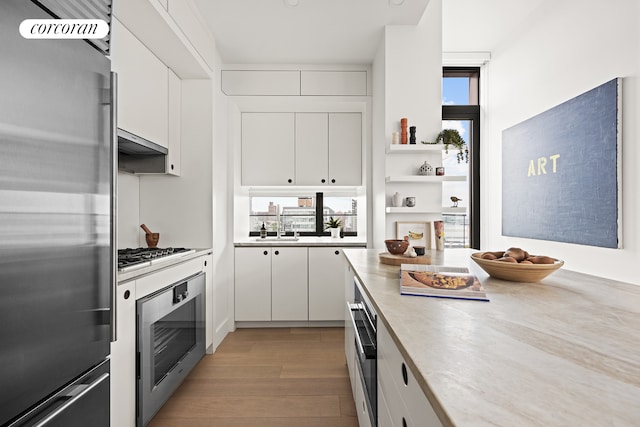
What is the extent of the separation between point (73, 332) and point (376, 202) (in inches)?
92.8

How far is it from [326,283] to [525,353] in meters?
2.65

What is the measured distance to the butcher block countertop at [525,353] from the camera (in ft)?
1.39

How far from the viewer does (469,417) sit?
0.41 meters

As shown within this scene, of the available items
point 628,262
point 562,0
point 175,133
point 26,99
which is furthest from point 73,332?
point 562,0

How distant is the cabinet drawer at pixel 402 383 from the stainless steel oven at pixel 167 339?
4.06 feet

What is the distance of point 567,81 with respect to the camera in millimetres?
2545

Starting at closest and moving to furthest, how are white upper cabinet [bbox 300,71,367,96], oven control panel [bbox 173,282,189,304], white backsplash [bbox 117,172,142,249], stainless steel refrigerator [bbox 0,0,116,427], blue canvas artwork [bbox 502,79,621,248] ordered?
stainless steel refrigerator [bbox 0,0,116,427]
oven control panel [bbox 173,282,189,304]
blue canvas artwork [bbox 502,79,621,248]
white backsplash [bbox 117,172,142,249]
white upper cabinet [bbox 300,71,367,96]

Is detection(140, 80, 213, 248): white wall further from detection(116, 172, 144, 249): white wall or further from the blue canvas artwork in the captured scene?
the blue canvas artwork

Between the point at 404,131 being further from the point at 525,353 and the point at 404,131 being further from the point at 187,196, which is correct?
the point at 525,353

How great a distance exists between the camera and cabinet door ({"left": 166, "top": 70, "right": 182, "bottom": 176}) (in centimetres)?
249

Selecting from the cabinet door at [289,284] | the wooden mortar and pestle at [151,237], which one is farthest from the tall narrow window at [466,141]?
the wooden mortar and pestle at [151,237]

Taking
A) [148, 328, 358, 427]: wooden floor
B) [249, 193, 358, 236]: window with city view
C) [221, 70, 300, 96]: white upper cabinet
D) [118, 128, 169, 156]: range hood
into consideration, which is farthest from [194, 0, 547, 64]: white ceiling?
[148, 328, 358, 427]: wooden floor

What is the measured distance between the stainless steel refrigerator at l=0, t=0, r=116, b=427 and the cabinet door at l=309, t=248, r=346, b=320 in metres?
2.16

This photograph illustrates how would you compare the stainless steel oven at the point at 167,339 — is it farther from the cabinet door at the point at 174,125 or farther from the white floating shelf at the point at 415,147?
the white floating shelf at the point at 415,147
